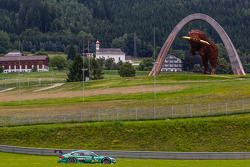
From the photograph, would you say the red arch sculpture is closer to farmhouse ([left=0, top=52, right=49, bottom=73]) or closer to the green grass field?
the green grass field

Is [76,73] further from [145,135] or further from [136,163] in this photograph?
[136,163]

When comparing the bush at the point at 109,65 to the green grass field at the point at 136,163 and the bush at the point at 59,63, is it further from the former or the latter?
the green grass field at the point at 136,163

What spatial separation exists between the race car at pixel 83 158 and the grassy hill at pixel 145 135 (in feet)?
31.0

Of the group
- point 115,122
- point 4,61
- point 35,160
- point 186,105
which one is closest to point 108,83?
point 186,105

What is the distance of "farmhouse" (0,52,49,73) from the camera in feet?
632

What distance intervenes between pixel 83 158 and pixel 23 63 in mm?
149476

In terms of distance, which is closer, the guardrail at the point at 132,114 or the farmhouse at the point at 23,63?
the guardrail at the point at 132,114

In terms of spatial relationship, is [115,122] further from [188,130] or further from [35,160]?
[35,160]

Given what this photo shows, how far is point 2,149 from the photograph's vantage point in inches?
2201

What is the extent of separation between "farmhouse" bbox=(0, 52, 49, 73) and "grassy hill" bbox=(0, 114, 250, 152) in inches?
5124

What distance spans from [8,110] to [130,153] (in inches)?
1172

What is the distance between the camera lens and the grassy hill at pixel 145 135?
2207 inches

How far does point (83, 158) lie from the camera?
152 feet

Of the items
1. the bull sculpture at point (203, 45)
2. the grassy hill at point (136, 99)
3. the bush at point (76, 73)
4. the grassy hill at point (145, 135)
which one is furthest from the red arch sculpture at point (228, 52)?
the grassy hill at point (145, 135)
